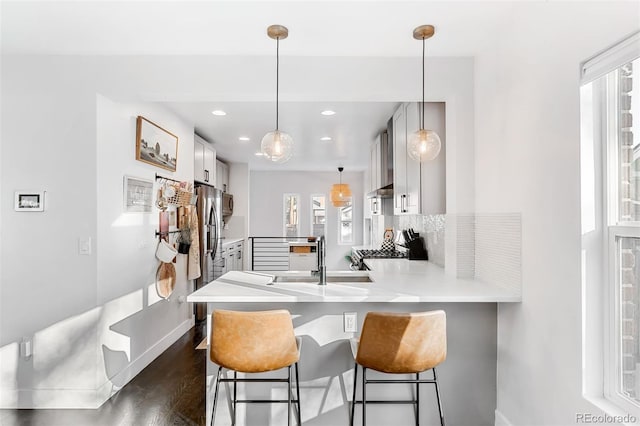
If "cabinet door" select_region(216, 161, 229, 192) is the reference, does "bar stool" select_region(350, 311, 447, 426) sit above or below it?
below

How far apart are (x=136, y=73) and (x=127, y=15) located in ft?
1.55

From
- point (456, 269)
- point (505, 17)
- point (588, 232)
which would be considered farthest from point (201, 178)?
point (588, 232)

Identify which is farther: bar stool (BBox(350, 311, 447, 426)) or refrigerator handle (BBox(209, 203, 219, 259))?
refrigerator handle (BBox(209, 203, 219, 259))

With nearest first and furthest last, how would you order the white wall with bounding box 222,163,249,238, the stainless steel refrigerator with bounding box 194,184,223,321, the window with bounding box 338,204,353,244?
1. the stainless steel refrigerator with bounding box 194,184,223,321
2. the white wall with bounding box 222,163,249,238
3. the window with bounding box 338,204,353,244

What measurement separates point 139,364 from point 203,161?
266cm

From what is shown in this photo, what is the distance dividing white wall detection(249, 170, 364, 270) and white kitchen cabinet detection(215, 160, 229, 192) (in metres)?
1.52

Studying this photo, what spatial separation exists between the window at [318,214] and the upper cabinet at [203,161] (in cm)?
346

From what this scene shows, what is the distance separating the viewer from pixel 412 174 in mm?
3021

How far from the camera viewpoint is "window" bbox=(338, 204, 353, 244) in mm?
8570

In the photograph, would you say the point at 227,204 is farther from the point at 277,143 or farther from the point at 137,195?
the point at 277,143

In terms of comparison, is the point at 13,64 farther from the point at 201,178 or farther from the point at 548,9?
the point at 548,9

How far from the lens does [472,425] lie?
2.11 meters

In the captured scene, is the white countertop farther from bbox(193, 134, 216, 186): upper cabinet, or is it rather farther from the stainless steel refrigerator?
bbox(193, 134, 216, 186): upper cabinet

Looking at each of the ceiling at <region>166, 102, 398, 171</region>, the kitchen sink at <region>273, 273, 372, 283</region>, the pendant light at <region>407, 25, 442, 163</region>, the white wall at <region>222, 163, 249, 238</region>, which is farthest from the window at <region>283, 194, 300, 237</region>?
the pendant light at <region>407, 25, 442, 163</region>
